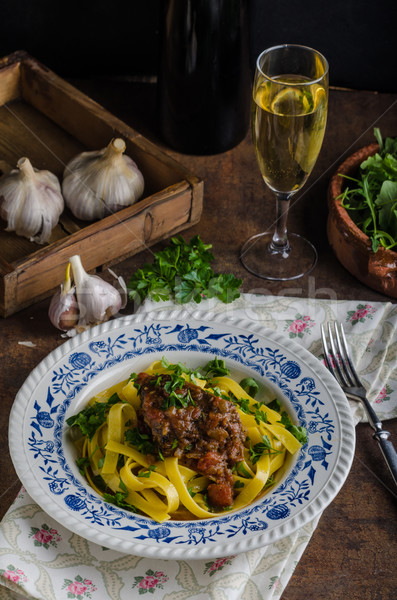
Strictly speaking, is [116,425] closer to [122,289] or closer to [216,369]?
[216,369]

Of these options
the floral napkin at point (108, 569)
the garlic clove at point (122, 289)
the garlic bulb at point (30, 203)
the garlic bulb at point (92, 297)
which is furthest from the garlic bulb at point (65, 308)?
the floral napkin at point (108, 569)

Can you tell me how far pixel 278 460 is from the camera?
1519mm

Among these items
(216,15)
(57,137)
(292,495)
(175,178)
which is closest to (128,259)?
(175,178)

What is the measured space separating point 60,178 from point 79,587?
47.1 inches

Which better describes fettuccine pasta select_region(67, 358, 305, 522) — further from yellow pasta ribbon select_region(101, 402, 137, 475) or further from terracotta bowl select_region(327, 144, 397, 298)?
terracotta bowl select_region(327, 144, 397, 298)

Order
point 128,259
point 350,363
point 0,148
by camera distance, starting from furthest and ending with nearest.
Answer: point 0,148
point 128,259
point 350,363

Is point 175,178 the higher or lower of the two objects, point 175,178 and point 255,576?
the higher

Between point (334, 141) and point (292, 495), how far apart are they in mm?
1384

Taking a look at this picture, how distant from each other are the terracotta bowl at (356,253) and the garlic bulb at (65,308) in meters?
0.68

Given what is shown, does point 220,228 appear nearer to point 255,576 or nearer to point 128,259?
point 128,259

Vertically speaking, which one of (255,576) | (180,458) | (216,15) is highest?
(216,15)

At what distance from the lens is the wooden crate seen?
75.3 inches

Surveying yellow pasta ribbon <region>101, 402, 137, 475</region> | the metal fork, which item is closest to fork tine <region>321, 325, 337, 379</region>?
the metal fork

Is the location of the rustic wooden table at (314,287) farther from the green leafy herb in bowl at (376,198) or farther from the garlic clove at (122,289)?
the green leafy herb in bowl at (376,198)
